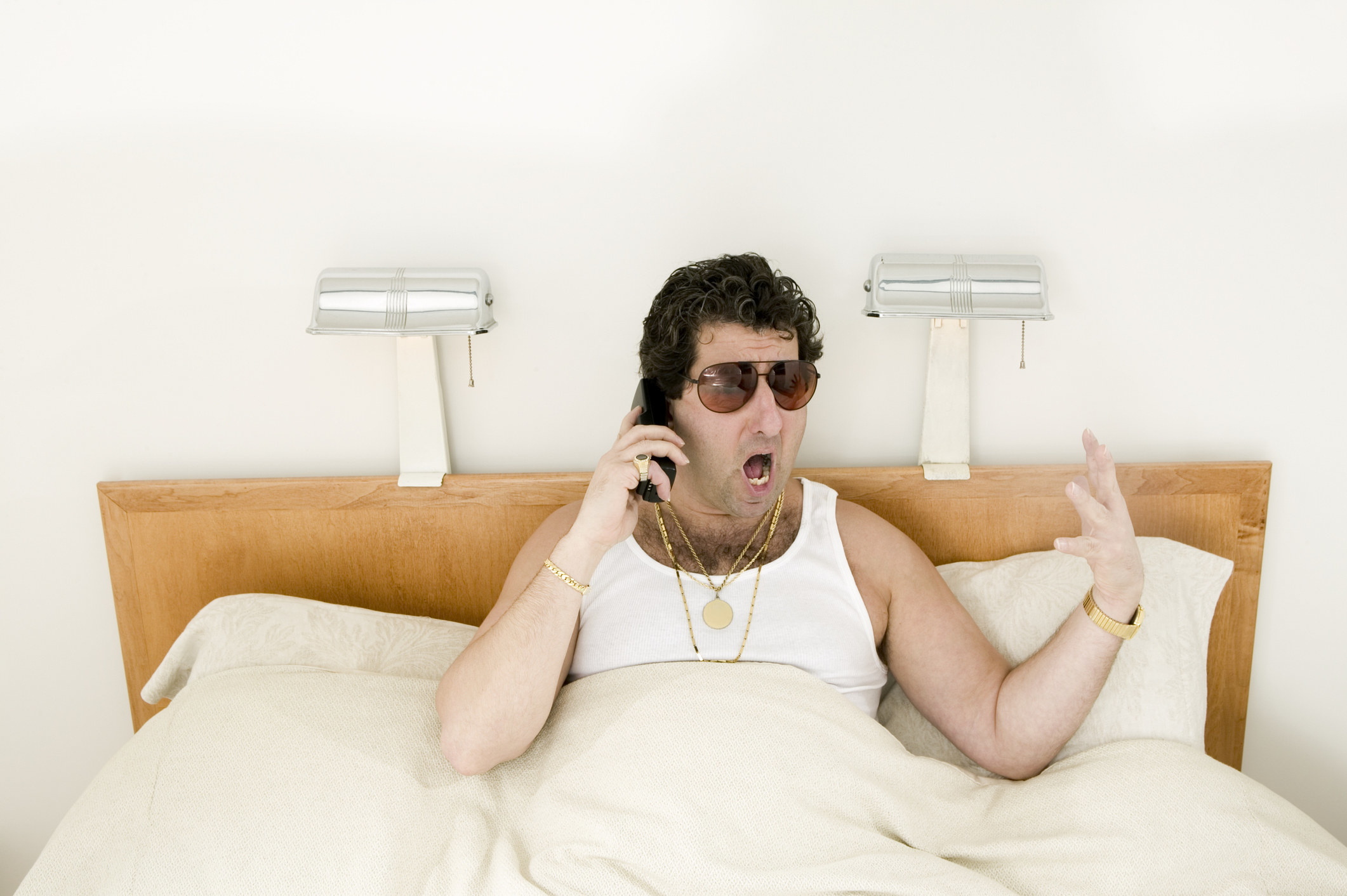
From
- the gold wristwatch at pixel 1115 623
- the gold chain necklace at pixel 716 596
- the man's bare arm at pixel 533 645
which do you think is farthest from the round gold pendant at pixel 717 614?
the gold wristwatch at pixel 1115 623

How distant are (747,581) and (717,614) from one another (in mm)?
87

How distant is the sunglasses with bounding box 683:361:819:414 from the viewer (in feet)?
4.89

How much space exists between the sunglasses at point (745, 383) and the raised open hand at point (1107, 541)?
18.0 inches

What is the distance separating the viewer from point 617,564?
1.63 metres

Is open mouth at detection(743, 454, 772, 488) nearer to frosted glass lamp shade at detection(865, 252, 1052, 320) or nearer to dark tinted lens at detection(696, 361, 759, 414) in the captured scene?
dark tinted lens at detection(696, 361, 759, 414)

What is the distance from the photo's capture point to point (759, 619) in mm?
1568

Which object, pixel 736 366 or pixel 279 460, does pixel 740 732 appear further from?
pixel 279 460

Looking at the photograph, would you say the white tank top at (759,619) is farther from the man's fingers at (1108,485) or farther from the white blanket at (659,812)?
the man's fingers at (1108,485)

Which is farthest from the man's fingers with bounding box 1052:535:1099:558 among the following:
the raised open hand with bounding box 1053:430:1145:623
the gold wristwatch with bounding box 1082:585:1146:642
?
the gold wristwatch with bounding box 1082:585:1146:642

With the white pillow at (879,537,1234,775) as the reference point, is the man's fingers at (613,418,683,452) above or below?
above

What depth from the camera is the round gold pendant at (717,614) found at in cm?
156

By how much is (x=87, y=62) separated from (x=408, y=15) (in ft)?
2.06

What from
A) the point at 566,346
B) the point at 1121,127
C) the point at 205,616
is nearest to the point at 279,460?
the point at 205,616

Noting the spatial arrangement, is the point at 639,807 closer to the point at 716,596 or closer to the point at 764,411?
the point at 716,596
